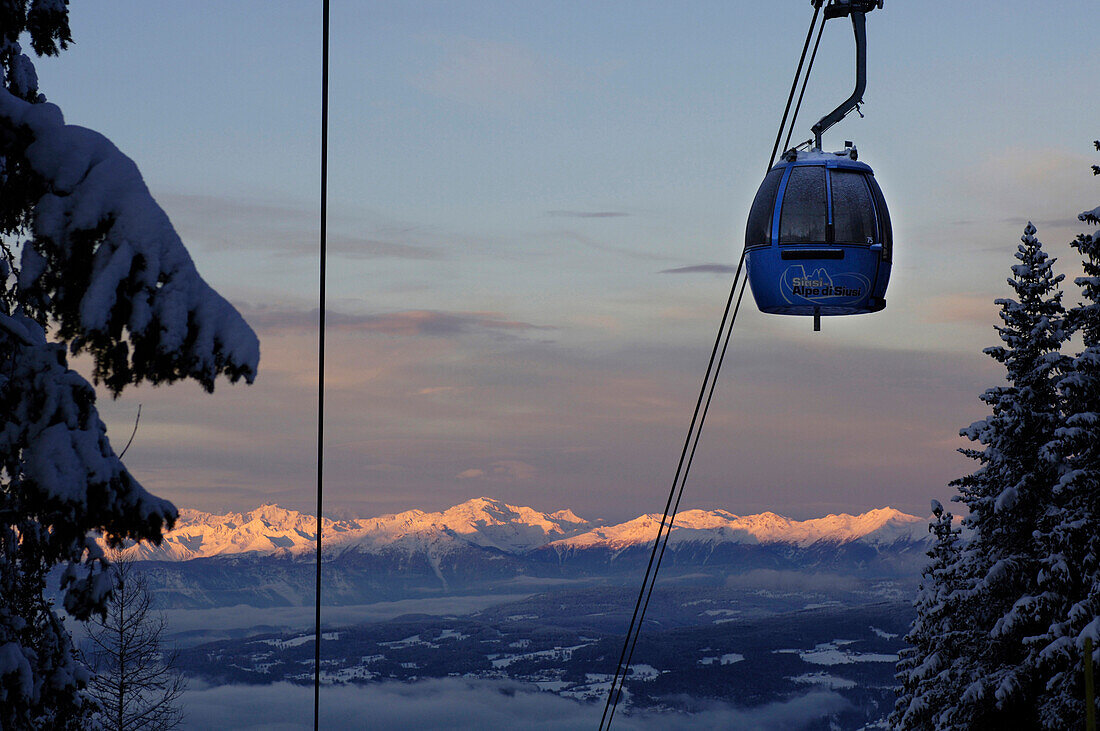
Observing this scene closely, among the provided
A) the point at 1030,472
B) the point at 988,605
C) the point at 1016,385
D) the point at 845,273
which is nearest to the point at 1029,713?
the point at 988,605

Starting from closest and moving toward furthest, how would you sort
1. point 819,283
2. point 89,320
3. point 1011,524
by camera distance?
point 89,320, point 819,283, point 1011,524

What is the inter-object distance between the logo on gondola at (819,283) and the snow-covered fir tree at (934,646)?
2060 centimetres

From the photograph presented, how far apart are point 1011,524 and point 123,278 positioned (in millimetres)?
27801

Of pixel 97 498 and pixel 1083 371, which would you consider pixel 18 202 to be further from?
pixel 1083 371

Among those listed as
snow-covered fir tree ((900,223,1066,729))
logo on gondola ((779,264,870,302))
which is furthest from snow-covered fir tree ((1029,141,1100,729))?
logo on gondola ((779,264,870,302))

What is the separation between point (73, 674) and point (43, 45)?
19.1 ft

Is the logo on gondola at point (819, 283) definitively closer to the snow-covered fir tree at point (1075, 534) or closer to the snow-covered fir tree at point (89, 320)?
the snow-covered fir tree at point (89, 320)

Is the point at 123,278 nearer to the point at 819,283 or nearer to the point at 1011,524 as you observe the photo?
the point at 819,283

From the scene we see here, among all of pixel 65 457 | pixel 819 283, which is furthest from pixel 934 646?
pixel 65 457

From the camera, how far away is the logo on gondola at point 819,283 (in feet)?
40.3

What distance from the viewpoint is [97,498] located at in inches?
294

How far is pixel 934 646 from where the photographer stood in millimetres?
33031

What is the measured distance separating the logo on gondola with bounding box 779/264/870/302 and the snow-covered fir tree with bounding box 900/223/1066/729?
1912cm

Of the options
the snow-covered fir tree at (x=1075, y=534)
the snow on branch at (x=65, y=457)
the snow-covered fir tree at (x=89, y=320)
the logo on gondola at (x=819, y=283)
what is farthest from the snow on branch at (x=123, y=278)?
the snow-covered fir tree at (x=1075, y=534)
